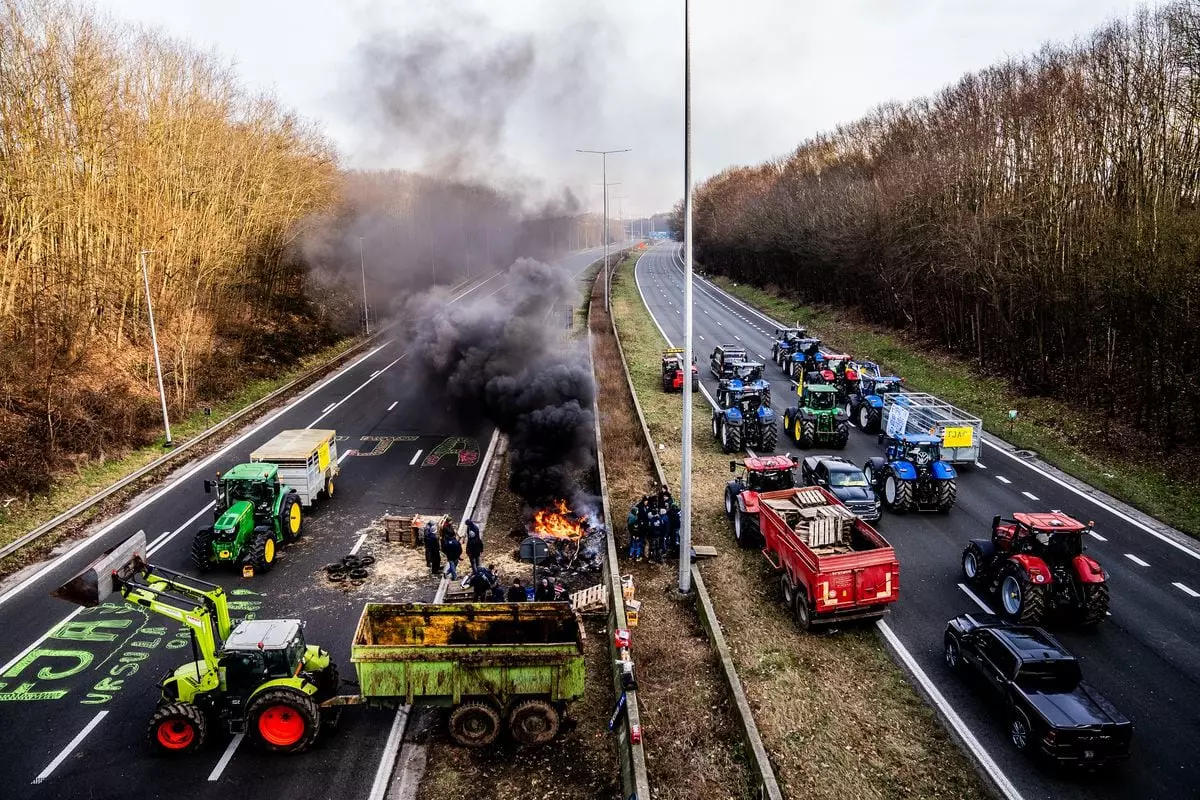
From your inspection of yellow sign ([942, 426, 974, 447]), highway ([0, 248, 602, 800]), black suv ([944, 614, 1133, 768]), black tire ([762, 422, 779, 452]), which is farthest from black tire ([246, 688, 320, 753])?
yellow sign ([942, 426, 974, 447])

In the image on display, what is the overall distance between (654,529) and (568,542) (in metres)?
2.45

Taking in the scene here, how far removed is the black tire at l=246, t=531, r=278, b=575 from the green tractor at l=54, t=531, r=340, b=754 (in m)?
6.19

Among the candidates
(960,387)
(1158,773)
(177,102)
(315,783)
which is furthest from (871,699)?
(177,102)

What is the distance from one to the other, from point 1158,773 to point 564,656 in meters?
9.30

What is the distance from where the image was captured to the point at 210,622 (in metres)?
12.3

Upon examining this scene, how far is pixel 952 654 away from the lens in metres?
14.0

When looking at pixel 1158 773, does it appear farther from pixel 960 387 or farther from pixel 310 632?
pixel 960 387

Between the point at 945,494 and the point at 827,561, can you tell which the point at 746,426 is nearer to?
the point at 945,494

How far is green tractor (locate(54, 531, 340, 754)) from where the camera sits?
11852 mm

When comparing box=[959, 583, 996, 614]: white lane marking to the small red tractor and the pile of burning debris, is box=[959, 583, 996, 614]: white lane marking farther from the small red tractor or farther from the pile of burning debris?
the small red tractor

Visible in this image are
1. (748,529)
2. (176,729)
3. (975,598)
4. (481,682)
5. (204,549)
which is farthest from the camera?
(748,529)

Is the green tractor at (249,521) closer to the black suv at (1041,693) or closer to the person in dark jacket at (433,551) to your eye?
the person in dark jacket at (433,551)

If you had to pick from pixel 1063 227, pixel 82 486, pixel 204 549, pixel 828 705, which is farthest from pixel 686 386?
pixel 1063 227

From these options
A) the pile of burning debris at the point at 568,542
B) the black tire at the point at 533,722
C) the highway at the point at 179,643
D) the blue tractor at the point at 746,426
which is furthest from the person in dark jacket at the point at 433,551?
the blue tractor at the point at 746,426
